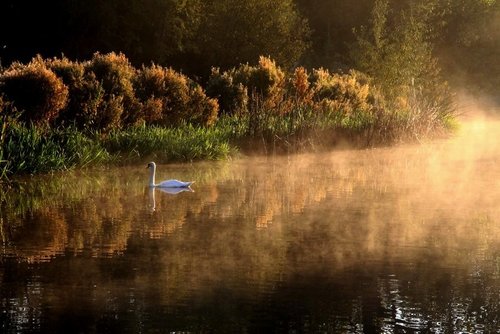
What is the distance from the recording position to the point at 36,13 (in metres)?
52.3

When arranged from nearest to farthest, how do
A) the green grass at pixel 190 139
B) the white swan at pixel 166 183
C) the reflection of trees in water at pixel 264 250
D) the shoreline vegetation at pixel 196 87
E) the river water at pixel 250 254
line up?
the river water at pixel 250 254 → the reflection of trees in water at pixel 264 250 → the white swan at pixel 166 183 → the green grass at pixel 190 139 → the shoreline vegetation at pixel 196 87

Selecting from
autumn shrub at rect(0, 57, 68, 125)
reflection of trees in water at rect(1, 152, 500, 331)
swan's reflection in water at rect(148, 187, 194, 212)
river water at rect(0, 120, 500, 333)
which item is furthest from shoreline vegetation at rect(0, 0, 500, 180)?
swan's reflection in water at rect(148, 187, 194, 212)

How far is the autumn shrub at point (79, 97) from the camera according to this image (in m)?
23.3

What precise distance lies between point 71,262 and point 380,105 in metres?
24.1

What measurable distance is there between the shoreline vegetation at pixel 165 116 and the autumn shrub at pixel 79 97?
0.02 m

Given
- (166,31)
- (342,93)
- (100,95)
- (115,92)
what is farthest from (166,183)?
(166,31)

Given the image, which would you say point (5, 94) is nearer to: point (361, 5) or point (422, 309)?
point (422, 309)

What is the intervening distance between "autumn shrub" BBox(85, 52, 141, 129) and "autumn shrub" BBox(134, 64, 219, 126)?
0.54 meters

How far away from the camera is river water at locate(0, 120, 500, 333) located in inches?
351

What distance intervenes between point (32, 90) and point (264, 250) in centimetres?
1119

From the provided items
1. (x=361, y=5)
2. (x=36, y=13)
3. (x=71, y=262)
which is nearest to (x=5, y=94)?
(x=71, y=262)

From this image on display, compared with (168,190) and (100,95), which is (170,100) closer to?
(100,95)

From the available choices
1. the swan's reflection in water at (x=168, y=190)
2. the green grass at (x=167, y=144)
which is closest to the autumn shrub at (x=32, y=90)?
the green grass at (x=167, y=144)

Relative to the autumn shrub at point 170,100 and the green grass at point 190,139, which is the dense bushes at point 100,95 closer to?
the autumn shrub at point 170,100
